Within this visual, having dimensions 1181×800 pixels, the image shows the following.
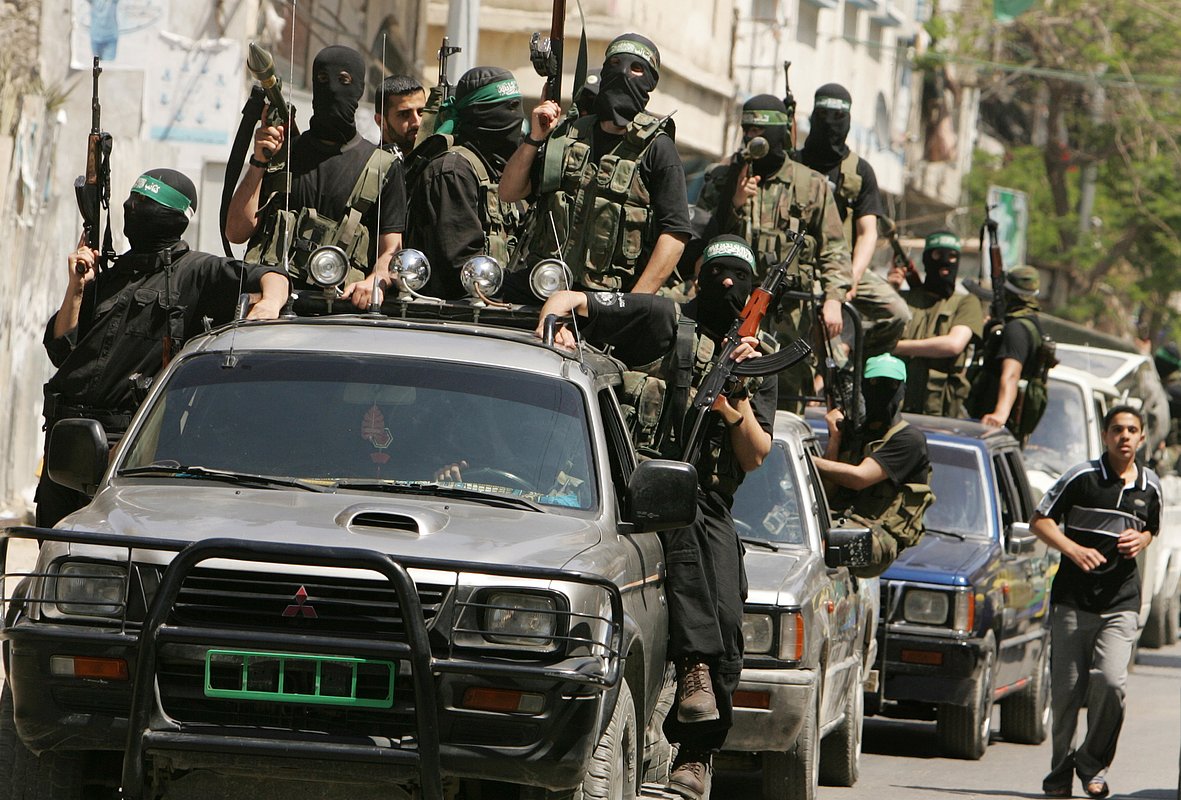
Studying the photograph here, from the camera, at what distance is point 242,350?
6676 millimetres

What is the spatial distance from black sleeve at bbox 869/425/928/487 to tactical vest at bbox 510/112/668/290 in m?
2.41

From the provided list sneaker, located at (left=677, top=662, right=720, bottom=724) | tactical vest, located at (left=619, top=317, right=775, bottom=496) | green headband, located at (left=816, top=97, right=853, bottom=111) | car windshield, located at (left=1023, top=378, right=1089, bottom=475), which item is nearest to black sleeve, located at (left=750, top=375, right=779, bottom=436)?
tactical vest, located at (left=619, top=317, right=775, bottom=496)

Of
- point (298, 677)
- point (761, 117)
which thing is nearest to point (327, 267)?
point (298, 677)

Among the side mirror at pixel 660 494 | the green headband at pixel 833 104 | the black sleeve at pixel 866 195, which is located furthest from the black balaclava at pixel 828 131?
the side mirror at pixel 660 494

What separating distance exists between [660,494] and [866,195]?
661 cm

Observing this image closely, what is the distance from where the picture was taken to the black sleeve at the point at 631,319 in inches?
295

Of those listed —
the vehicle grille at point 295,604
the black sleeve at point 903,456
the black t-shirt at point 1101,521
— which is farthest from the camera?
the black t-shirt at point 1101,521

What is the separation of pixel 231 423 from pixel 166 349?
142 centimetres

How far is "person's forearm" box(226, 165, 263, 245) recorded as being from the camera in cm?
860

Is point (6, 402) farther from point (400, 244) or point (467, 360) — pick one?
point (467, 360)

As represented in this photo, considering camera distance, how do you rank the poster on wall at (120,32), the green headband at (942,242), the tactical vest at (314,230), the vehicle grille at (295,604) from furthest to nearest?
the poster on wall at (120,32) < the green headband at (942,242) < the tactical vest at (314,230) < the vehicle grille at (295,604)

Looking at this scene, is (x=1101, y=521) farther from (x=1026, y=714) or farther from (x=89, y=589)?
(x=89, y=589)

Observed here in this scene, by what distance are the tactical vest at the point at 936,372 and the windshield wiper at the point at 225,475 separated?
8862 mm

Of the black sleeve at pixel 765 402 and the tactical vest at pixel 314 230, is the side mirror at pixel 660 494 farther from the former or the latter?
the tactical vest at pixel 314 230
